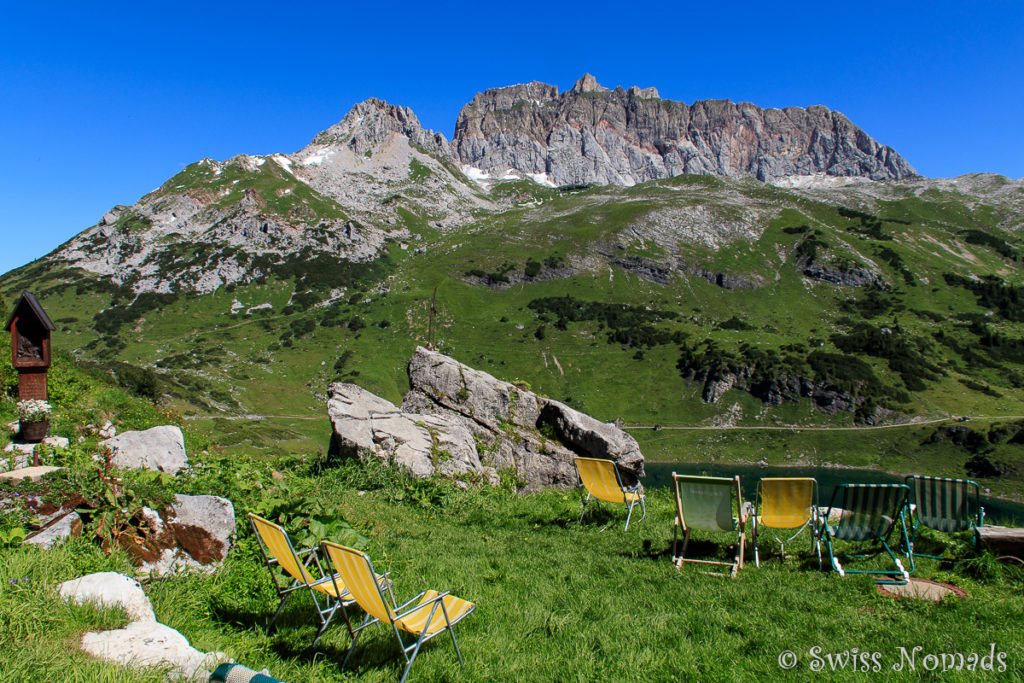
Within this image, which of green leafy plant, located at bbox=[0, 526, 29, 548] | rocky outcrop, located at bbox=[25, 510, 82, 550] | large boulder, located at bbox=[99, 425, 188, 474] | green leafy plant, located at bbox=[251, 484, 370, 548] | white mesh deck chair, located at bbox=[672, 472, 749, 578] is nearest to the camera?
green leafy plant, located at bbox=[0, 526, 29, 548]

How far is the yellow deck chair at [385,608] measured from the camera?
14.7 ft

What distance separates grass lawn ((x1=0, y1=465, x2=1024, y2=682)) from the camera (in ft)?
15.7

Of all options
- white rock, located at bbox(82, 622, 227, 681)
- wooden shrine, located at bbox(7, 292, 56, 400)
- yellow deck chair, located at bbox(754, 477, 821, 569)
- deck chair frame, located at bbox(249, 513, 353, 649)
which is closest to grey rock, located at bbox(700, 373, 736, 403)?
yellow deck chair, located at bbox(754, 477, 821, 569)

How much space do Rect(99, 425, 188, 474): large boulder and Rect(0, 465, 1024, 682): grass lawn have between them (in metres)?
3.21

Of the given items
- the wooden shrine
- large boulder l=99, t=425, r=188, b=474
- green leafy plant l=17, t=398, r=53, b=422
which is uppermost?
the wooden shrine

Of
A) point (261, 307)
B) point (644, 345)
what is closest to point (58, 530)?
point (644, 345)

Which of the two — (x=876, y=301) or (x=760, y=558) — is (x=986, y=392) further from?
(x=760, y=558)

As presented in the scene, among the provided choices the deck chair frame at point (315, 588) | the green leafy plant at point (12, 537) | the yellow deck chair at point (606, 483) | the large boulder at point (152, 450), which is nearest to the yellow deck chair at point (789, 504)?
the yellow deck chair at point (606, 483)

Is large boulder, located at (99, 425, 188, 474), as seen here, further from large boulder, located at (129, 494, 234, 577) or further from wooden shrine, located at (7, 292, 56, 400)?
wooden shrine, located at (7, 292, 56, 400)

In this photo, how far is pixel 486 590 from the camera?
6730 mm

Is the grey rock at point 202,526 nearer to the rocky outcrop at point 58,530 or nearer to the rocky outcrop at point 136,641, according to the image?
the rocky outcrop at point 58,530

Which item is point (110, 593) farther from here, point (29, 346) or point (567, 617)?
point (29, 346)

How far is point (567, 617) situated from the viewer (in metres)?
6.00

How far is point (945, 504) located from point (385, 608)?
8.44m
